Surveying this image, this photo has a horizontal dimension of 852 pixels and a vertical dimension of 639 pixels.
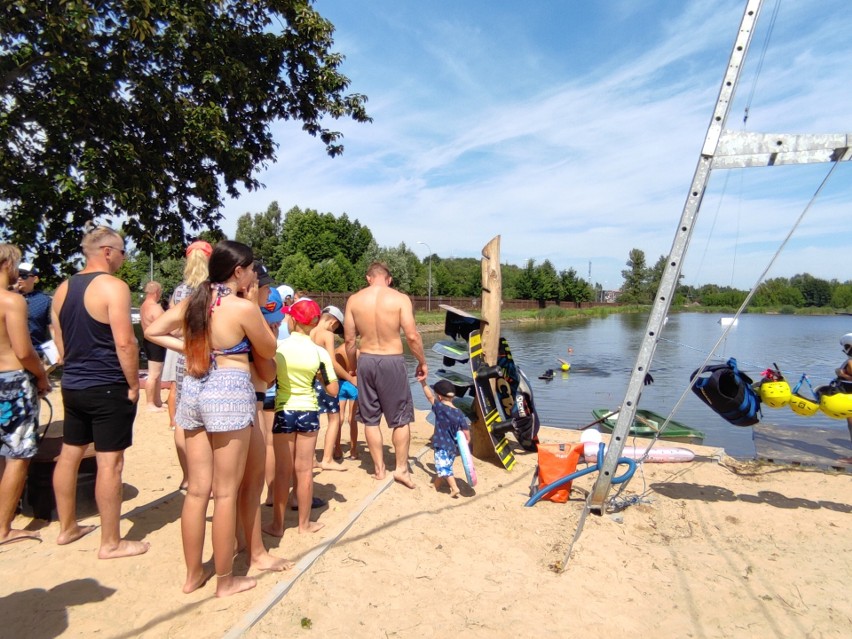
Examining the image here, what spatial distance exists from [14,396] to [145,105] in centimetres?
922

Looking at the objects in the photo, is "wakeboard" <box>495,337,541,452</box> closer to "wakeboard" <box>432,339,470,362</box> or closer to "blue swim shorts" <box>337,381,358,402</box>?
"wakeboard" <box>432,339,470,362</box>

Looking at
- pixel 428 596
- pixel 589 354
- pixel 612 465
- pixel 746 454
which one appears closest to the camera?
pixel 428 596

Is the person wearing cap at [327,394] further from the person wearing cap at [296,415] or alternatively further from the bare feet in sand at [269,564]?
the bare feet in sand at [269,564]

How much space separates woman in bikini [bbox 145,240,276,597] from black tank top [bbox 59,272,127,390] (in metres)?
0.60

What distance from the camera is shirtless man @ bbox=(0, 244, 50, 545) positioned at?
3.56 meters

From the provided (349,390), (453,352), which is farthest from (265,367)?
(453,352)

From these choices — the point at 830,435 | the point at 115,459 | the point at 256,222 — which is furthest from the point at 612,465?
the point at 256,222

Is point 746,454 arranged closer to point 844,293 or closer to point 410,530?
→ point 410,530

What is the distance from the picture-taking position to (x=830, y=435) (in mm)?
9172

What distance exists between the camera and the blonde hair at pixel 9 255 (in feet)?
12.0

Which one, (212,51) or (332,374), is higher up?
(212,51)

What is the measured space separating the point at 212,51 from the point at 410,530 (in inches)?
436

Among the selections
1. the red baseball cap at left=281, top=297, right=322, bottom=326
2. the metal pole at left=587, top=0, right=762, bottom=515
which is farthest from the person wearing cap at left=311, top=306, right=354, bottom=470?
the metal pole at left=587, top=0, right=762, bottom=515

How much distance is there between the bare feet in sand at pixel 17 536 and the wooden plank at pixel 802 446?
7.36 metres
